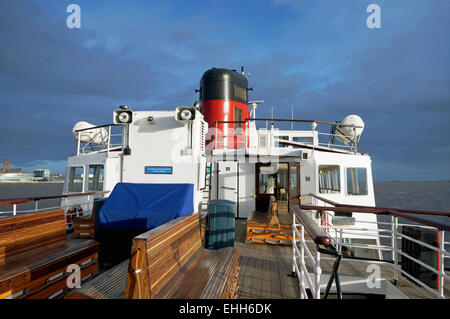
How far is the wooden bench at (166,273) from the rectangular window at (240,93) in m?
10.1

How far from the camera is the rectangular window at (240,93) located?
12.6 metres

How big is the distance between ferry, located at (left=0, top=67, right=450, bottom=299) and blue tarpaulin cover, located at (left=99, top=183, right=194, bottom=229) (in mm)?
23

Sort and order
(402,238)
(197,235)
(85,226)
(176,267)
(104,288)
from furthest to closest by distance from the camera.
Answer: (85,226) → (402,238) → (197,235) → (176,267) → (104,288)

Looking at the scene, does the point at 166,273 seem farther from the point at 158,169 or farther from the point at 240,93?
the point at 240,93

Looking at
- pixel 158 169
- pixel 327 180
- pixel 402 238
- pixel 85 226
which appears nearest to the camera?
pixel 402 238

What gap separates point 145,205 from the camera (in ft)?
16.7

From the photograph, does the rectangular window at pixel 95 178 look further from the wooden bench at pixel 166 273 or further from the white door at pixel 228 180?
the wooden bench at pixel 166 273

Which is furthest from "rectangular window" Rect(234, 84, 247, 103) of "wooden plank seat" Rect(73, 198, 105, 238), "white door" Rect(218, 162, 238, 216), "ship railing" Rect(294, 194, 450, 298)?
"ship railing" Rect(294, 194, 450, 298)

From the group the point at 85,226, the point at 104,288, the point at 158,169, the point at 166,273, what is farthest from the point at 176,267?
the point at 85,226

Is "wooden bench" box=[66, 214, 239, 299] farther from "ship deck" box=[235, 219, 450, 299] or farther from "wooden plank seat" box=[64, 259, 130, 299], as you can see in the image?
"ship deck" box=[235, 219, 450, 299]

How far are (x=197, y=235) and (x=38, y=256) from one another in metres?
2.46

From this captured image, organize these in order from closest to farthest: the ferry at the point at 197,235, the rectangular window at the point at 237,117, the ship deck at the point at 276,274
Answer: the ferry at the point at 197,235, the ship deck at the point at 276,274, the rectangular window at the point at 237,117

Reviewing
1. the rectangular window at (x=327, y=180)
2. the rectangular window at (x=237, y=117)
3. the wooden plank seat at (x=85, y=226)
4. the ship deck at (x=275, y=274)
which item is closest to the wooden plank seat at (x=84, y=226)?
the wooden plank seat at (x=85, y=226)
